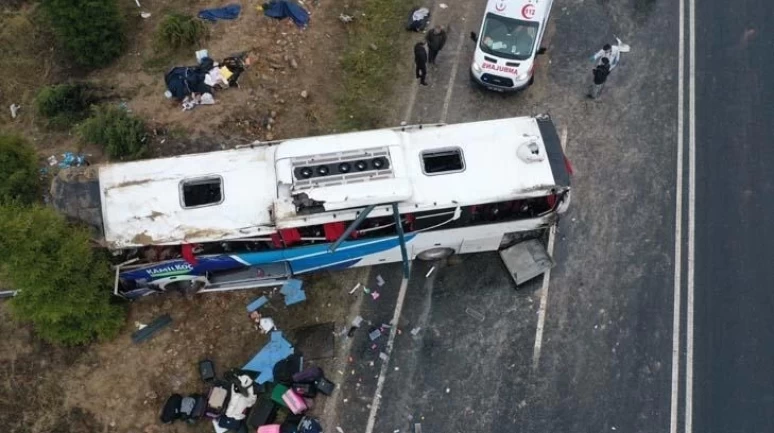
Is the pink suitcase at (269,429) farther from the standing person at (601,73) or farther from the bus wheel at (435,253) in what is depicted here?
the standing person at (601,73)

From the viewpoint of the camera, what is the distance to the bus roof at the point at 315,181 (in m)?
10.2

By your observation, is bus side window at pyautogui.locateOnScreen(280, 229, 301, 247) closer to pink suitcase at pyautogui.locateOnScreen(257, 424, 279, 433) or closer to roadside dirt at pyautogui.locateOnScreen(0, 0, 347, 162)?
pink suitcase at pyautogui.locateOnScreen(257, 424, 279, 433)

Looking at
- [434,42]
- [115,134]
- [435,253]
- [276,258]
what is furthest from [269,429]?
[434,42]

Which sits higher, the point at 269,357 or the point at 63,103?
the point at 63,103

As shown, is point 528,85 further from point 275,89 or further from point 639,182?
point 275,89

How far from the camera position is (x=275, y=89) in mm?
13992

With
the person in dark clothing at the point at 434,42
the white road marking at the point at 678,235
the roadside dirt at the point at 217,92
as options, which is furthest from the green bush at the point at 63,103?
the white road marking at the point at 678,235

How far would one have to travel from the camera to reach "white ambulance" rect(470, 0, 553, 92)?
43.5ft

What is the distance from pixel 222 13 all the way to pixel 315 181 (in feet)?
22.8

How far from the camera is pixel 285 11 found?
14.7 m

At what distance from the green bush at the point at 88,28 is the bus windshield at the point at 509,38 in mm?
8695

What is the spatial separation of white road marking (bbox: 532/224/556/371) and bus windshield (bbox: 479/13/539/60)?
4033mm

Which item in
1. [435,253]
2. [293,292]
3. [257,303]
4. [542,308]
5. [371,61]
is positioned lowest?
[257,303]

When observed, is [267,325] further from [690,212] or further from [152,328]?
[690,212]
